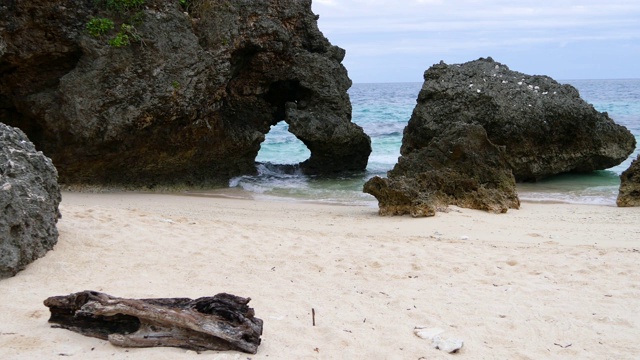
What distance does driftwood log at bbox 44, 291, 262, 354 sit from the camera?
12.2 feet

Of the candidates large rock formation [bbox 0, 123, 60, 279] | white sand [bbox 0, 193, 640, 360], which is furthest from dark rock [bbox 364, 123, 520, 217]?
large rock formation [bbox 0, 123, 60, 279]

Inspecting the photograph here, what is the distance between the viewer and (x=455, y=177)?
392 inches

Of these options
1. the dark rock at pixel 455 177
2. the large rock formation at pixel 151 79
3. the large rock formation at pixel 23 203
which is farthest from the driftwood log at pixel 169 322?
the large rock formation at pixel 151 79

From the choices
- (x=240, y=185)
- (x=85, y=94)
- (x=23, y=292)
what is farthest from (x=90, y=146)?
(x=23, y=292)

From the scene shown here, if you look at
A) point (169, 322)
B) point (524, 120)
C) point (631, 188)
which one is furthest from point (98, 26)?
point (631, 188)

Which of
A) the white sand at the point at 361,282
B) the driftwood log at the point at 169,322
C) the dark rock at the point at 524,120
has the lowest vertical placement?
the white sand at the point at 361,282

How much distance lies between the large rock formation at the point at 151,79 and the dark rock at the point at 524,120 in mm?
2219

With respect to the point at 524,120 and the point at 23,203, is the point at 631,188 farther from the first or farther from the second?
the point at 23,203

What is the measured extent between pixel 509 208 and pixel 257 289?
19.8ft

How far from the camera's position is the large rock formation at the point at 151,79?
10562mm

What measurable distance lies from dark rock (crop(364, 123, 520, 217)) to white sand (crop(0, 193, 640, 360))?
0.90 meters

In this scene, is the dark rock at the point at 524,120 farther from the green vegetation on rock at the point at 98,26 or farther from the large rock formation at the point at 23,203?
the large rock formation at the point at 23,203

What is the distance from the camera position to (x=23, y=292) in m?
4.70

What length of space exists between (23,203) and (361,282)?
2843 millimetres
